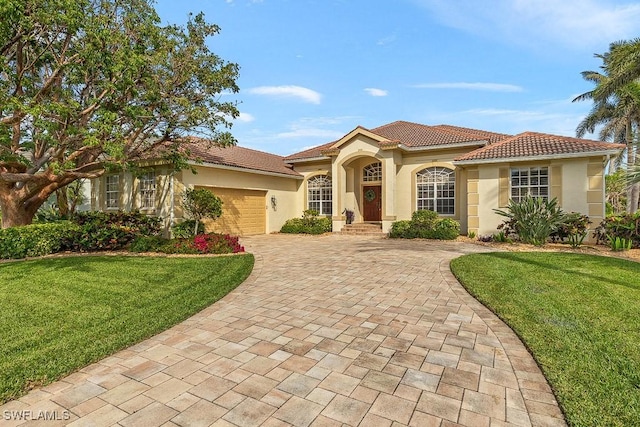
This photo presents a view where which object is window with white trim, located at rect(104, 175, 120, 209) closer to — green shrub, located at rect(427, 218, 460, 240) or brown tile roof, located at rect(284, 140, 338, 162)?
brown tile roof, located at rect(284, 140, 338, 162)

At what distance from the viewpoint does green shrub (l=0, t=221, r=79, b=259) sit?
30.1 feet

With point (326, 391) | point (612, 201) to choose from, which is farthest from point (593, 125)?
point (326, 391)

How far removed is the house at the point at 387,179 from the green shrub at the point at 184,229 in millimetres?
575

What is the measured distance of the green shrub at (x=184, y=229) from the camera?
521 inches

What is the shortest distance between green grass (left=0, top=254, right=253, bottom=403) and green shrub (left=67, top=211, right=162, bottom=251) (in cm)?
144

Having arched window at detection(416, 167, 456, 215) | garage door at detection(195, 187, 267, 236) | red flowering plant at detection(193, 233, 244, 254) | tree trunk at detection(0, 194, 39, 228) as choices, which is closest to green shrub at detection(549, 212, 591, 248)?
arched window at detection(416, 167, 456, 215)

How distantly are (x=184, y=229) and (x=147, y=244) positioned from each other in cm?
285

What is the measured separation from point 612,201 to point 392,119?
24.2 m

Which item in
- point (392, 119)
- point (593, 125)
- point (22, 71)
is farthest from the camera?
point (593, 125)

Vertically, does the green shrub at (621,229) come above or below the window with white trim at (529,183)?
below

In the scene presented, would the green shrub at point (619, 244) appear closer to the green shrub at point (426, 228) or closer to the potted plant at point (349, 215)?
the green shrub at point (426, 228)

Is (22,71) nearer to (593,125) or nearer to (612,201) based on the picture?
(593,125)

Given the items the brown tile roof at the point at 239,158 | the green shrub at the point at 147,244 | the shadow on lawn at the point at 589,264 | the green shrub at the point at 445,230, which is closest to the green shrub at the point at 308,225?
Answer: the brown tile roof at the point at 239,158

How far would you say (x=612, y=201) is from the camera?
29828mm
